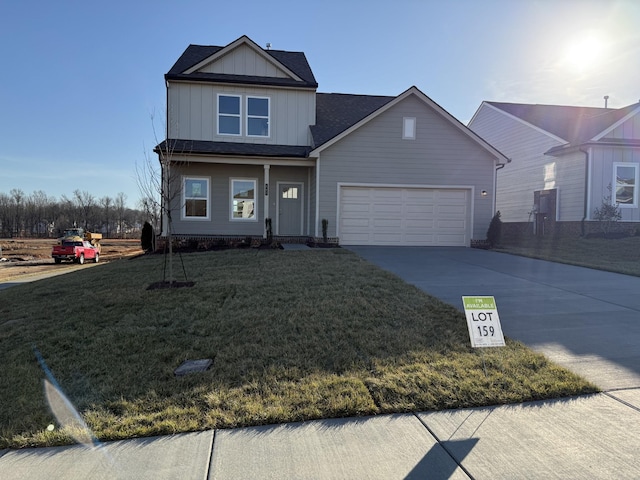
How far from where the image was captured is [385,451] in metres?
2.77

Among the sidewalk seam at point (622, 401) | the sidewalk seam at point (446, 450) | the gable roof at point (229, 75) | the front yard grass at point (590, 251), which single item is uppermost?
the gable roof at point (229, 75)

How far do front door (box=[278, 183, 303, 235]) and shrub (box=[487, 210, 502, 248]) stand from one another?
24.4 ft

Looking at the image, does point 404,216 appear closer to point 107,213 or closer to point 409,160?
point 409,160

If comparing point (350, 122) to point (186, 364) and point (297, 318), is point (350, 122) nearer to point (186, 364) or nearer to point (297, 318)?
point (297, 318)

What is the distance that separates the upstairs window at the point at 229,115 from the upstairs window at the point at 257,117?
444 mm

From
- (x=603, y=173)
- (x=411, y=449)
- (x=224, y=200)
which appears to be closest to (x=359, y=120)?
(x=224, y=200)

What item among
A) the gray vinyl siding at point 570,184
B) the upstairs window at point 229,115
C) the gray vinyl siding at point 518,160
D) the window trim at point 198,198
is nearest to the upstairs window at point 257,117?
the upstairs window at point 229,115

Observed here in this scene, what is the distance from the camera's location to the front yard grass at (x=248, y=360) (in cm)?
331

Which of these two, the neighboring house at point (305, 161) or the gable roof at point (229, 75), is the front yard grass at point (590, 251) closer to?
the neighboring house at point (305, 161)

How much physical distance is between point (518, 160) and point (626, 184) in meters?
5.42

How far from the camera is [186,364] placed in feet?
14.1

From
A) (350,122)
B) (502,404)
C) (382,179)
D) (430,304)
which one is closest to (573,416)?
(502,404)

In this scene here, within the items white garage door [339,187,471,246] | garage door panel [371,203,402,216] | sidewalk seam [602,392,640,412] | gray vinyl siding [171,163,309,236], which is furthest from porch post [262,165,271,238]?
sidewalk seam [602,392,640,412]

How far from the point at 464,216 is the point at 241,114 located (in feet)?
32.1
